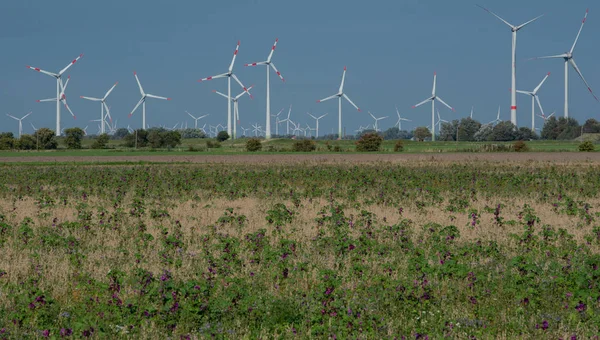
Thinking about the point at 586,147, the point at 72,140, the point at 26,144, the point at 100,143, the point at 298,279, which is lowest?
the point at 298,279

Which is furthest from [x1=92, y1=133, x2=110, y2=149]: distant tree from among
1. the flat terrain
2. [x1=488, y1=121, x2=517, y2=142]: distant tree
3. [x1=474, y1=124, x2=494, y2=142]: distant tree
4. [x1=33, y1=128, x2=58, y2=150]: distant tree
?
[x1=474, y1=124, x2=494, y2=142]: distant tree

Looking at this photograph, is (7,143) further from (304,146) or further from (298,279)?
(298,279)

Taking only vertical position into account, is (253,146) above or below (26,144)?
below

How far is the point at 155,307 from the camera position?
10.5 meters

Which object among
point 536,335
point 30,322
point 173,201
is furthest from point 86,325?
point 173,201

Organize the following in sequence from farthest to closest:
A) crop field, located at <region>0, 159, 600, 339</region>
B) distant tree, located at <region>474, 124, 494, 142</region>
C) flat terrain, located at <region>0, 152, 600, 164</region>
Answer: distant tree, located at <region>474, 124, 494, 142</region>
flat terrain, located at <region>0, 152, 600, 164</region>
crop field, located at <region>0, 159, 600, 339</region>

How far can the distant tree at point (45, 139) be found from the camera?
150875 mm

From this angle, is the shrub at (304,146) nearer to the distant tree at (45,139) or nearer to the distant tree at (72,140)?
the distant tree at (72,140)

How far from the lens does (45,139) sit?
152 meters

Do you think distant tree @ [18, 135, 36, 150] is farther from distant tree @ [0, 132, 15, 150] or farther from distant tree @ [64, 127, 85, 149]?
distant tree @ [64, 127, 85, 149]

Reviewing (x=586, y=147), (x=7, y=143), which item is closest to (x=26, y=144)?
(x=7, y=143)

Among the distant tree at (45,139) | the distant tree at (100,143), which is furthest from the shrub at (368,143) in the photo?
the distant tree at (45,139)

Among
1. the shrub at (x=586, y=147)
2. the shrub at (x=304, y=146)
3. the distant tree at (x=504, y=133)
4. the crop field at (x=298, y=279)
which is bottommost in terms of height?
the crop field at (x=298, y=279)

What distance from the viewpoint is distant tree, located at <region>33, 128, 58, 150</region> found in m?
151
